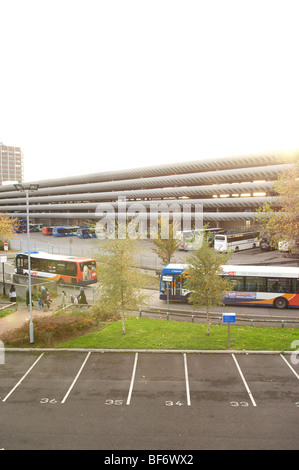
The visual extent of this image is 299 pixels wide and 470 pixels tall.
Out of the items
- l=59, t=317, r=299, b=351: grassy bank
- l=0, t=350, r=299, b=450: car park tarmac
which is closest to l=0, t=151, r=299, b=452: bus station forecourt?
l=0, t=350, r=299, b=450: car park tarmac

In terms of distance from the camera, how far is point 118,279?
17391mm

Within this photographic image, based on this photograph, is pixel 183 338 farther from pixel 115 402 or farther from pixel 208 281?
pixel 115 402

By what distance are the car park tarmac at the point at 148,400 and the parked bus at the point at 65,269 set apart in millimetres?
13178

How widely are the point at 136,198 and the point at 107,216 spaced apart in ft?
37.3

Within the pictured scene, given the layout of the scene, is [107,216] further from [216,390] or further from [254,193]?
[216,390]

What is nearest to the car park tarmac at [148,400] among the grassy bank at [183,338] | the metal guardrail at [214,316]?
the grassy bank at [183,338]

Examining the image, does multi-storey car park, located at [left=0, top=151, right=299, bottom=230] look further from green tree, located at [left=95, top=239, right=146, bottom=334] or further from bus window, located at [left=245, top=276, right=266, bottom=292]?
green tree, located at [left=95, top=239, right=146, bottom=334]

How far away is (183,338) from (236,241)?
34.4 metres

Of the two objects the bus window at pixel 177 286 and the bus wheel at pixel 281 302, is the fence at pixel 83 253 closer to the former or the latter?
the bus window at pixel 177 286

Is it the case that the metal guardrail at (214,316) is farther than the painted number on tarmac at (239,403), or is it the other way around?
the metal guardrail at (214,316)

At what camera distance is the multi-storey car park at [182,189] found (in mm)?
60812

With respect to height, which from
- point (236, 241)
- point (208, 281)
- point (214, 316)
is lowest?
point (214, 316)

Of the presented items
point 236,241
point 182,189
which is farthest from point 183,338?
point 182,189
